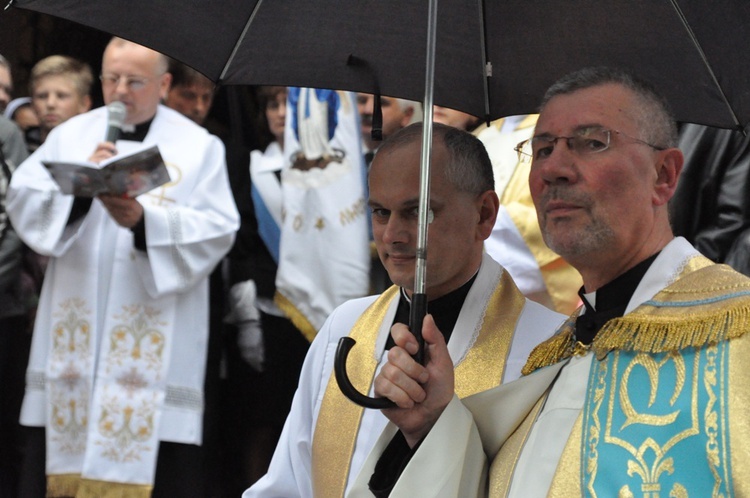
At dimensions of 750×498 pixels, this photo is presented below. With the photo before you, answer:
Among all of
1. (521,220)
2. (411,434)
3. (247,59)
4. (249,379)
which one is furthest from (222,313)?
(411,434)

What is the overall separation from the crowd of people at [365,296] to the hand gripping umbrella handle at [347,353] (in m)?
0.02

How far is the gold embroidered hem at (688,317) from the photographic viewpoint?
2430mm

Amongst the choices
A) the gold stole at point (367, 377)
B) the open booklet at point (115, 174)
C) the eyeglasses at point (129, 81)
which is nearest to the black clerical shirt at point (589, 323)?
the gold stole at point (367, 377)

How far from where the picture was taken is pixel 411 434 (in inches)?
105

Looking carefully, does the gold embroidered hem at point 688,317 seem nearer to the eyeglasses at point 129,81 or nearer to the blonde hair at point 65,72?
the eyeglasses at point 129,81

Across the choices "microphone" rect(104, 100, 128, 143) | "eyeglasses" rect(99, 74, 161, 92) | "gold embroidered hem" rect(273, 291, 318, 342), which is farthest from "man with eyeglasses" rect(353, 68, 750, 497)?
"eyeglasses" rect(99, 74, 161, 92)

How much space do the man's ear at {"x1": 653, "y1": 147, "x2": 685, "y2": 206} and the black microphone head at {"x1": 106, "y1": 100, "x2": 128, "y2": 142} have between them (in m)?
3.67

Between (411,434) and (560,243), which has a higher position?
(560,243)

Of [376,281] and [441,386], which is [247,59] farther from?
[376,281]

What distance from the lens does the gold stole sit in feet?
10.5

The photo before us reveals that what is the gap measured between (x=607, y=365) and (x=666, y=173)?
1.56 feet

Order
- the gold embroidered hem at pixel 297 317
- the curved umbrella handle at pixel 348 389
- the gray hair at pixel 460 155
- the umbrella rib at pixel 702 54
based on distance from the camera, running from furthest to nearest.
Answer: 1. the gold embroidered hem at pixel 297 317
2. the gray hair at pixel 460 155
3. the umbrella rib at pixel 702 54
4. the curved umbrella handle at pixel 348 389

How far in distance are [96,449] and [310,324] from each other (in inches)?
47.3

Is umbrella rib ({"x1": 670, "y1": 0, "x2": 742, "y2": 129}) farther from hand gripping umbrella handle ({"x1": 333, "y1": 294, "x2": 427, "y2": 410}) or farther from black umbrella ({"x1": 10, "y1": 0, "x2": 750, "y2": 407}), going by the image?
hand gripping umbrella handle ({"x1": 333, "y1": 294, "x2": 427, "y2": 410})
